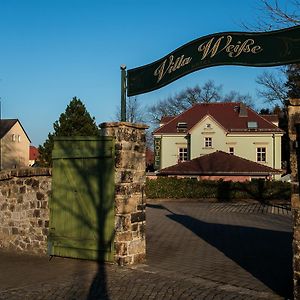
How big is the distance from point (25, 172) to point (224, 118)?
51.4 m

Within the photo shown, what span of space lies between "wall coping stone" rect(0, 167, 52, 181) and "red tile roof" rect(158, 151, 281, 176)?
33.3 metres

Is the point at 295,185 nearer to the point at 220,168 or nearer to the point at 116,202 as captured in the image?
the point at 116,202

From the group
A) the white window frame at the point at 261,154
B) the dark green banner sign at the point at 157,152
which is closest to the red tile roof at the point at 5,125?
the dark green banner sign at the point at 157,152

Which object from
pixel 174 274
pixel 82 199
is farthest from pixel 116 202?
pixel 174 274

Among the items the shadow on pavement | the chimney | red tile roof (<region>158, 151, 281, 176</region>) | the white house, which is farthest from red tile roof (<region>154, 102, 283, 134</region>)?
the shadow on pavement

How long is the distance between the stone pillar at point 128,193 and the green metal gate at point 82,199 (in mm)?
143

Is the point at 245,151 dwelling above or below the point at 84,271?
above

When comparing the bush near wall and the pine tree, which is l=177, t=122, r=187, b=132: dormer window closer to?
the pine tree

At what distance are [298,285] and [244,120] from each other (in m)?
53.8

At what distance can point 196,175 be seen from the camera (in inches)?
1763

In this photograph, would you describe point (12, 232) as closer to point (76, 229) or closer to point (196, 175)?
point (76, 229)

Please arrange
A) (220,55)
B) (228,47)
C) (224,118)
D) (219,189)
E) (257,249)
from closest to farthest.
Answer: (228,47) → (220,55) → (257,249) → (219,189) → (224,118)

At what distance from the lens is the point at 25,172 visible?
11.5m

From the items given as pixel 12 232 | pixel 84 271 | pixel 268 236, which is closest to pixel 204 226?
pixel 268 236
